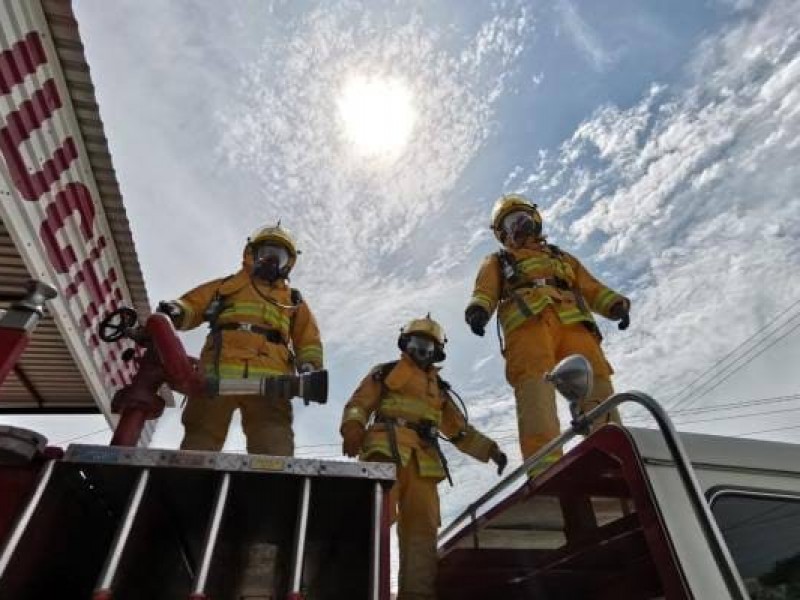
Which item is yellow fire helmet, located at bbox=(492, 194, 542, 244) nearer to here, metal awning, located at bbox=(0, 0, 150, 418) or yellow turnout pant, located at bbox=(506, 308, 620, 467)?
yellow turnout pant, located at bbox=(506, 308, 620, 467)

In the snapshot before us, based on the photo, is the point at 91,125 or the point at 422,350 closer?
the point at 91,125

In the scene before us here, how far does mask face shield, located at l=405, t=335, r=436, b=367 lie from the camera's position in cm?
481

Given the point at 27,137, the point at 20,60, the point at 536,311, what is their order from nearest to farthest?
the point at 20,60 → the point at 27,137 → the point at 536,311

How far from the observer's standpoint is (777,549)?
1.78 m

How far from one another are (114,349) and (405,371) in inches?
127

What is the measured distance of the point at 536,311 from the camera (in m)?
4.28

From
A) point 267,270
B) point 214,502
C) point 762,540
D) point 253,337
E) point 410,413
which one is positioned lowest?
point 762,540

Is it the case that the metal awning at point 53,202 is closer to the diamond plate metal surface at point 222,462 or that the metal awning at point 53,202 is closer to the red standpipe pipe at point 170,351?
the red standpipe pipe at point 170,351

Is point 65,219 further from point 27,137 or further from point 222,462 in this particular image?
point 222,462

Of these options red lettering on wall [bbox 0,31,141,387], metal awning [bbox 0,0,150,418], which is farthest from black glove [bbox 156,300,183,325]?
metal awning [bbox 0,0,150,418]

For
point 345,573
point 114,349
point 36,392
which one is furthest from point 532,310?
point 36,392

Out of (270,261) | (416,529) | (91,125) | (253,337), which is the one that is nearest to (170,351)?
(253,337)

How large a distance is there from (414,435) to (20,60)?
3543 mm

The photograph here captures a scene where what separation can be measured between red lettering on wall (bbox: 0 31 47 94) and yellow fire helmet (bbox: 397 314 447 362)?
3.26 m
